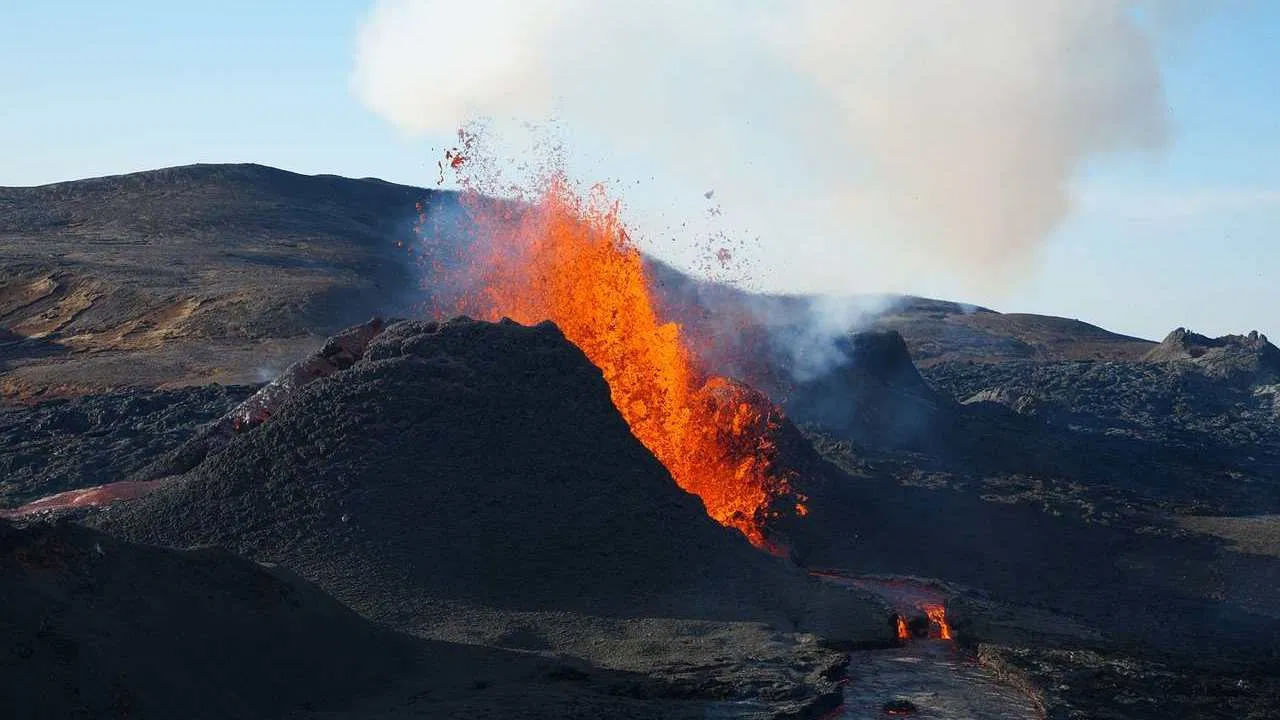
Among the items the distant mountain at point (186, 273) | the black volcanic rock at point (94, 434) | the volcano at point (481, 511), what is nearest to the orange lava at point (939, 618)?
the volcano at point (481, 511)

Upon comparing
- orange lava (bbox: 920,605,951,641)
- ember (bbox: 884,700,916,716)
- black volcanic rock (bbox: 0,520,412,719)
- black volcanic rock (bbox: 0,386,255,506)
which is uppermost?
black volcanic rock (bbox: 0,386,255,506)

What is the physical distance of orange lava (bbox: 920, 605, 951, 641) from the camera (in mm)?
19500

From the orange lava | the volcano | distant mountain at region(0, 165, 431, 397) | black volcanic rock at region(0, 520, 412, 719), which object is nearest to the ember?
the volcano

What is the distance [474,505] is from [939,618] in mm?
7047

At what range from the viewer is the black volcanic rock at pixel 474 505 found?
1805 centimetres

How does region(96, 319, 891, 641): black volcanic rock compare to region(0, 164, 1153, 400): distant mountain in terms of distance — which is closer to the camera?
region(96, 319, 891, 641): black volcanic rock

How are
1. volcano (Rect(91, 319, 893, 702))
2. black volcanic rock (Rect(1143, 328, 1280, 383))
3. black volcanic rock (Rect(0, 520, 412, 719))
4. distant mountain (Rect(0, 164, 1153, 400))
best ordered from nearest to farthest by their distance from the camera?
black volcanic rock (Rect(0, 520, 412, 719)), volcano (Rect(91, 319, 893, 702)), distant mountain (Rect(0, 164, 1153, 400)), black volcanic rock (Rect(1143, 328, 1280, 383))

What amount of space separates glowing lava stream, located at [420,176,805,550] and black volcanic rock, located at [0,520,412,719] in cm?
1004

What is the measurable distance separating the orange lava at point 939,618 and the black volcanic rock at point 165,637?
8021mm

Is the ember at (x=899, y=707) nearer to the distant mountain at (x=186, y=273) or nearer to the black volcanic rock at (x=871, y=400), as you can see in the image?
the black volcanic rock at (x=871, y=400)

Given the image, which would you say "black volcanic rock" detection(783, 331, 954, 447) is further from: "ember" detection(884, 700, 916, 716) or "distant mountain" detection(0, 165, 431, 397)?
"ember" detection(884, 700, 916, 716)

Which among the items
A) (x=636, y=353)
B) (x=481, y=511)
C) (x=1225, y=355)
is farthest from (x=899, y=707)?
(x=1225, y=355)

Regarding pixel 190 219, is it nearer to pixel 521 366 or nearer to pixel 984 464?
pixel 984 464

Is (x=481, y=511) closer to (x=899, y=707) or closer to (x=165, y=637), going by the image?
(x=165, y=637)
